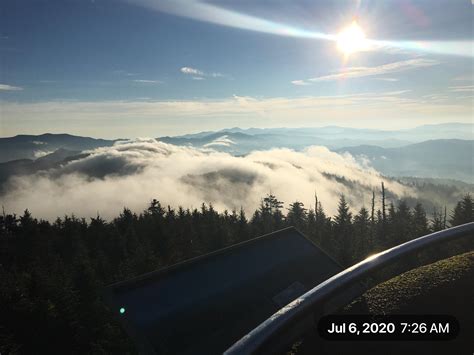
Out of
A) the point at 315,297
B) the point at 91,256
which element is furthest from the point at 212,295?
the point at 91,256

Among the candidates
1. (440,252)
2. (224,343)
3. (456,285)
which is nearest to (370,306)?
(456,285)

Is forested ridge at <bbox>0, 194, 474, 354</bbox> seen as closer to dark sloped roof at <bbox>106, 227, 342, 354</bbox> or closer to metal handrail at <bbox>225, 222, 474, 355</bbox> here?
dark sloped roof at <bbox>106, 227, 342, 354</bbox>

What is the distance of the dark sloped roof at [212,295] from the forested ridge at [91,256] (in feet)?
74.7

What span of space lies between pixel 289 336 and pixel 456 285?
3465mm

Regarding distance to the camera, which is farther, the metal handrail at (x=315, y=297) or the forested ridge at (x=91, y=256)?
the forested ridge at (x=91, y=256)

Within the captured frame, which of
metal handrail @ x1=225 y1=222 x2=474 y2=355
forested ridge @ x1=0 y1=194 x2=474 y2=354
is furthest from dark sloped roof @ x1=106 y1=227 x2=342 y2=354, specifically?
forested ridge @ x1=0 y1=194 x2=474 y2=354

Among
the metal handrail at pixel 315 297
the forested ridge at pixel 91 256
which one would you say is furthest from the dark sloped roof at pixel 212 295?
the forested ridge at pixel 91 256

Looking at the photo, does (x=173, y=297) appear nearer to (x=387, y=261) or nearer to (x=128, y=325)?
(x=128, y=325)

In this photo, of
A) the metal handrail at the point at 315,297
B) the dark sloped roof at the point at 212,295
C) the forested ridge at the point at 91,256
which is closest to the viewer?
the metal handrail at the point at 315,297

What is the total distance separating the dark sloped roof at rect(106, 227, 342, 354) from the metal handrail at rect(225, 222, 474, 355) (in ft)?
24.9

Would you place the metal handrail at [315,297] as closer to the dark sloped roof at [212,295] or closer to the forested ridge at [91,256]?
the dark sloped roof at [212,295]

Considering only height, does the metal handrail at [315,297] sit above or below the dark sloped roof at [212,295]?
above

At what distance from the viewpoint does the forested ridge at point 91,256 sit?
33406 millimetres

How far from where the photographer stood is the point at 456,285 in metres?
5.72
